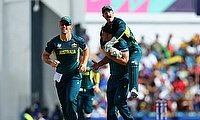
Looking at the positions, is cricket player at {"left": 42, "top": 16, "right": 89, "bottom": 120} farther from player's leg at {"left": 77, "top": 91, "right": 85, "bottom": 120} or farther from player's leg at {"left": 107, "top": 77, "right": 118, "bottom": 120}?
player's leg at {"left": 77, "top": 91, "right": 85, "bottom": 120}

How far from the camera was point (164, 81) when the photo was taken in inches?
759

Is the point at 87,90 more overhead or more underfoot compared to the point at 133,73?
more underfoot

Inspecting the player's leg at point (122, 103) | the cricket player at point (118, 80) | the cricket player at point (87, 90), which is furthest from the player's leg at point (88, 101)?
the player's leg at point (122, 103)

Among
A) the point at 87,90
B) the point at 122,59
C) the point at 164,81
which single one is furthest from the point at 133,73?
the point at 164,81

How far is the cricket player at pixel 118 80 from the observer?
1009cm

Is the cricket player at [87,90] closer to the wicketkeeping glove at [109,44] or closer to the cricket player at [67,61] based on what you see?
the cricket player at [67,61]

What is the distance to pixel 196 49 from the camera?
20.2m

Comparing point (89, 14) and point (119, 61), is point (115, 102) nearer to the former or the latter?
point (119, 61)

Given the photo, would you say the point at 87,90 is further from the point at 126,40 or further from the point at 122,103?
the point at 126,40

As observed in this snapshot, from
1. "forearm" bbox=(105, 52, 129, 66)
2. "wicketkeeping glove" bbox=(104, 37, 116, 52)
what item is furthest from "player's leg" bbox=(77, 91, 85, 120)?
"wicketkeeping glove" bbox=(104, 37, 116, 52)

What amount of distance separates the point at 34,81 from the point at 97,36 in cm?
300

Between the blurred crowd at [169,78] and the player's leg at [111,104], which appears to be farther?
the blurred crowd at [169,78]

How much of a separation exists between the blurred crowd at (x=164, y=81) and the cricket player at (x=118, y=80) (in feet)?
24.1

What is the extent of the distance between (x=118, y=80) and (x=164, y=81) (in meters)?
9.17
